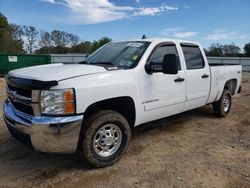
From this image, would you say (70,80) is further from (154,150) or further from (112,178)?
(154,150)

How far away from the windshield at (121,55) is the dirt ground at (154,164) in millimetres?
1456

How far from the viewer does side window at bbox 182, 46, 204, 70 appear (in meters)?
5.56

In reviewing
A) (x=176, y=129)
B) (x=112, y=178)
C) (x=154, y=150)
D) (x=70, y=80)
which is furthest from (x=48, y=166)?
(x=176, y=129)

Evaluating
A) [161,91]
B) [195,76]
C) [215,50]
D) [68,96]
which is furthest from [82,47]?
[68,96]

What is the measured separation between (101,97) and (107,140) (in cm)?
68

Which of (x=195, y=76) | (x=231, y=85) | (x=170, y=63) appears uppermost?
(x=170, y=63)

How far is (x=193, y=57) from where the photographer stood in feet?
19.1

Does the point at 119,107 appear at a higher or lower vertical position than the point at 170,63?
lower

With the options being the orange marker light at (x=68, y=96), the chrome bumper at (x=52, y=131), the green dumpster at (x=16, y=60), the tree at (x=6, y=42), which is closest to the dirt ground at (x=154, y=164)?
the chrome bumper at (x=52, y=131)

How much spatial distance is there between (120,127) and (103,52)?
66.9 inches

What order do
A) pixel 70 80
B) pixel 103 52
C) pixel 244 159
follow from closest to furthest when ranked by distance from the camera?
1. pixel 70 80
2. pixel 244 159
3. pixel 103 52

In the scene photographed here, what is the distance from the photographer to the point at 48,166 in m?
4.06

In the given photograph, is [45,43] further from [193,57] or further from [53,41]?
[193,57]

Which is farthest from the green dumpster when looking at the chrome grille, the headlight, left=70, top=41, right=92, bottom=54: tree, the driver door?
left=70, top=41, right=92, bottom=54: tree
